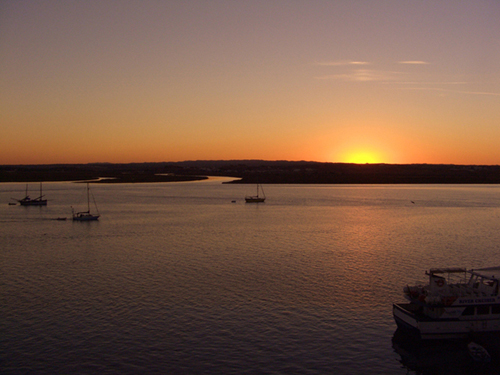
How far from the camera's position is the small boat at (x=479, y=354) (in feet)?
73.5

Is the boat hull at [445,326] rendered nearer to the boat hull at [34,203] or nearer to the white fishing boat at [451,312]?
the white fishing boat at [451,312]

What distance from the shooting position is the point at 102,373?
2106 centimetres

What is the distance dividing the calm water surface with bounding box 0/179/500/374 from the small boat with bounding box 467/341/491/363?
1.52 ft

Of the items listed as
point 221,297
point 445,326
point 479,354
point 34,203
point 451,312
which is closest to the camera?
point 479,354

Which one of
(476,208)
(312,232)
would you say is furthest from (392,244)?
(476,208)

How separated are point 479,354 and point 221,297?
637 inches

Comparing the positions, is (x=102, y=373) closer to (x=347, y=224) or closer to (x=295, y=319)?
(x=295, y=319)

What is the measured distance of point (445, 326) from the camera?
24578mm

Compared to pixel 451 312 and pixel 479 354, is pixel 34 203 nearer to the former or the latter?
pixel 451 312

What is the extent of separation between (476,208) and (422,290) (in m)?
79.8

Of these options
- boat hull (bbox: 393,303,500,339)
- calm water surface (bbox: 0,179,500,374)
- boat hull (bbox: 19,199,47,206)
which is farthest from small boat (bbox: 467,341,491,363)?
boat hull (bbox: 19,199,47,206)

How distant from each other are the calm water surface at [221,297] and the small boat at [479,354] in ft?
1.52

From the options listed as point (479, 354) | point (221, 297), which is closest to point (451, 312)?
point (479, 354)

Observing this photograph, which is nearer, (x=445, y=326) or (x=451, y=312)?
(x=445, y=326)
